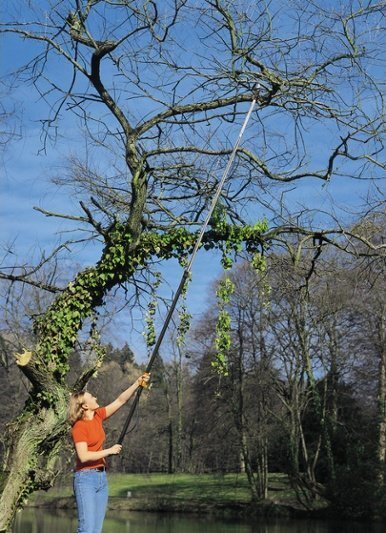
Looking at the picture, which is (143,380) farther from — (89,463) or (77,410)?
(89,463)

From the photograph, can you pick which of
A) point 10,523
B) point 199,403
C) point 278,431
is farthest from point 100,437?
point 199,403

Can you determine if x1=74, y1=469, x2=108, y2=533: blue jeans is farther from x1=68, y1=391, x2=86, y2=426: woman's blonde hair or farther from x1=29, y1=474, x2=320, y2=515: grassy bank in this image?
x1=29, y1=474, x2=320, y2=515: grassy bank

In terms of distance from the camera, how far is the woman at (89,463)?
5016mm

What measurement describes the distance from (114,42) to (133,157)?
1.39m

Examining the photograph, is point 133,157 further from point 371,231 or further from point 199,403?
point 199,403

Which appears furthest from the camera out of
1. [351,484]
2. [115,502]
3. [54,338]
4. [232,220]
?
[115,502]

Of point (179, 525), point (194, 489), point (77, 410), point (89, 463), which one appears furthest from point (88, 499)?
point (194, 489)

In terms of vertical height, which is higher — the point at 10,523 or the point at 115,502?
the point at 10,523

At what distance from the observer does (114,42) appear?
7.88m

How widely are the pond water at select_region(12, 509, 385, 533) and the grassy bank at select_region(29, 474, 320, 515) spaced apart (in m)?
1.36

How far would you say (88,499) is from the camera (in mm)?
5059

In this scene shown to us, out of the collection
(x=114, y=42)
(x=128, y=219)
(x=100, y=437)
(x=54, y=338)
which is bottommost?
(x=100, y=437)

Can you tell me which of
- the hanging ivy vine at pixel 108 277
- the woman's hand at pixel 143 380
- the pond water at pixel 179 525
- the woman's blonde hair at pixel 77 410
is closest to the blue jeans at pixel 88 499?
the woman's blonde hair at pixel 77 410

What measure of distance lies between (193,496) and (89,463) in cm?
2898
